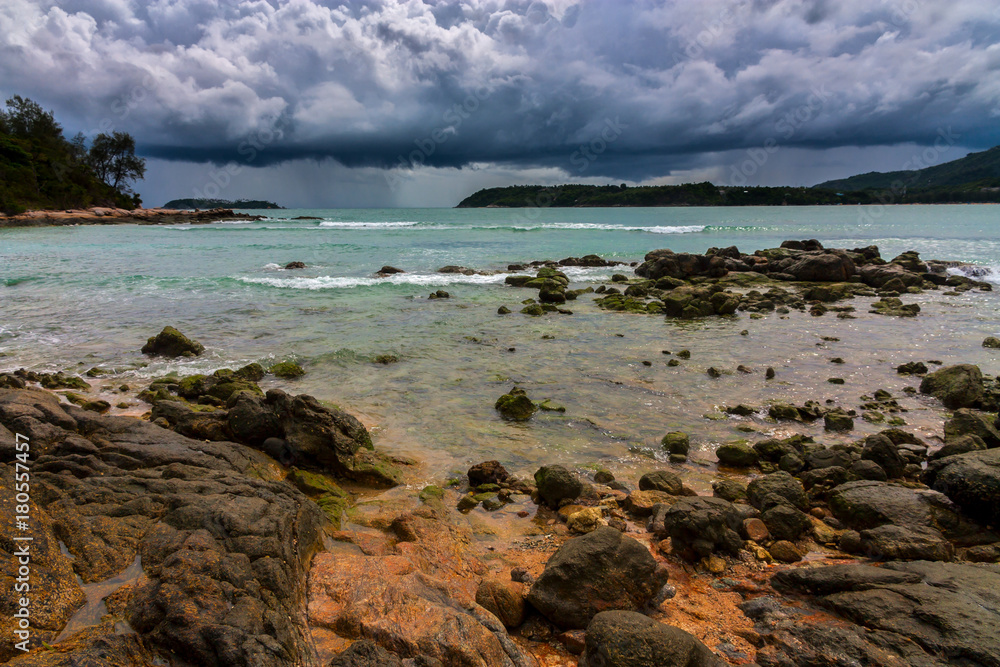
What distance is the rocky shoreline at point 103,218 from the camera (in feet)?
227

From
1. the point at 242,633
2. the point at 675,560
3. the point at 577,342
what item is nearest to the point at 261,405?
the point at 242,633

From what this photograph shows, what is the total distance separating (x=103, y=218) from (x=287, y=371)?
9340 cm

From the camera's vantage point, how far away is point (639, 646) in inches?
131

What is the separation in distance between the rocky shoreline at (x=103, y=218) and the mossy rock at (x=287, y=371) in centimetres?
7986

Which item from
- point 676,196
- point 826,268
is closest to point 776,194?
point 676,196

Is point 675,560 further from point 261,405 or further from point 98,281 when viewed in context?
point 98,281

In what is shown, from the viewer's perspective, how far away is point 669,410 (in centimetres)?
947

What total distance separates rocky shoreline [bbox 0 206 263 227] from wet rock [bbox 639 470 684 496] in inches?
3479

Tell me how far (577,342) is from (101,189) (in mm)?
119479

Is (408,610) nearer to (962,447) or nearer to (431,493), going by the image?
(431,493)

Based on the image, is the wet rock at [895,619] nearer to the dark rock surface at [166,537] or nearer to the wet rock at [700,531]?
the wet rock at [700,531]

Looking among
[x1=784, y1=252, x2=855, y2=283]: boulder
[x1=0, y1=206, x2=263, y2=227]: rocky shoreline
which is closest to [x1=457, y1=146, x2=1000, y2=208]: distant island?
[x1=0, y1=206, x2=263, y2=227]: rocky shoreline

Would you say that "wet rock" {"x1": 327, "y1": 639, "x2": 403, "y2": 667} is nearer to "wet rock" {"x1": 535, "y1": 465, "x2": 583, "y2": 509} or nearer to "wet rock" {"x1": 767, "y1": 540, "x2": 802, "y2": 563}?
"wet rock" {"x1": 535, "y1": 465, "x2": 583, "y2": 509}
